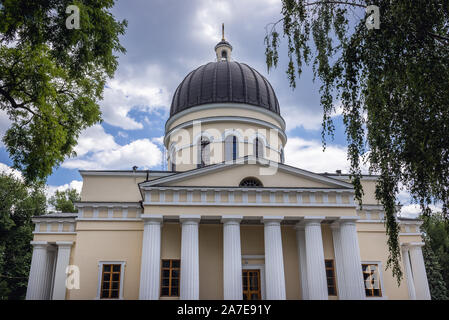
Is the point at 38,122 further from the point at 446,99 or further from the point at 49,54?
the point at 446,99

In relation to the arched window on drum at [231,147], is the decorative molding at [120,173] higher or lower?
lower

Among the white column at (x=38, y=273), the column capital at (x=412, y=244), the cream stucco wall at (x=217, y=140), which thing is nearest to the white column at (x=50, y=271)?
the white column at (x=38, y=273)

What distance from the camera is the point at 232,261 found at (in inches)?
585

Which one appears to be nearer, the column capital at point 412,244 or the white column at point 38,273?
the white column at point 38,273

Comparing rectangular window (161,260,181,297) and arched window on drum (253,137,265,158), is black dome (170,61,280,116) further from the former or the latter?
rectangular window (161,260,181,297)

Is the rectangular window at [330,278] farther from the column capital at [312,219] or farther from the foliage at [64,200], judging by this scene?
the foliage at [64,200]

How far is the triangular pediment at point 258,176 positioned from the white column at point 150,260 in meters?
2.19

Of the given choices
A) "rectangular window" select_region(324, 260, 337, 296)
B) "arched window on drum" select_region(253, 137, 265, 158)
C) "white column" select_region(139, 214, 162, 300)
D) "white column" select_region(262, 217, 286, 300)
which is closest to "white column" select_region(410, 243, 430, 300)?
"rectangular window" select_region(324, 260, 337, 296)

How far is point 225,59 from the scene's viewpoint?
28688 millimetres

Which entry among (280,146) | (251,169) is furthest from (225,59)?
(251,169)

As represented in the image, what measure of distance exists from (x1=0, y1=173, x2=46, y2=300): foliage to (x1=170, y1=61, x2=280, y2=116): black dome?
43.6 ft

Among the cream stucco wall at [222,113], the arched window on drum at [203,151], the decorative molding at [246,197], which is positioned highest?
the cream stucco wall at [222,113]

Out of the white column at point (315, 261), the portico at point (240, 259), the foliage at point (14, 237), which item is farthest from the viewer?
the foliage at point (14, 237)

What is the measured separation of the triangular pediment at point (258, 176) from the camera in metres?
16.3
